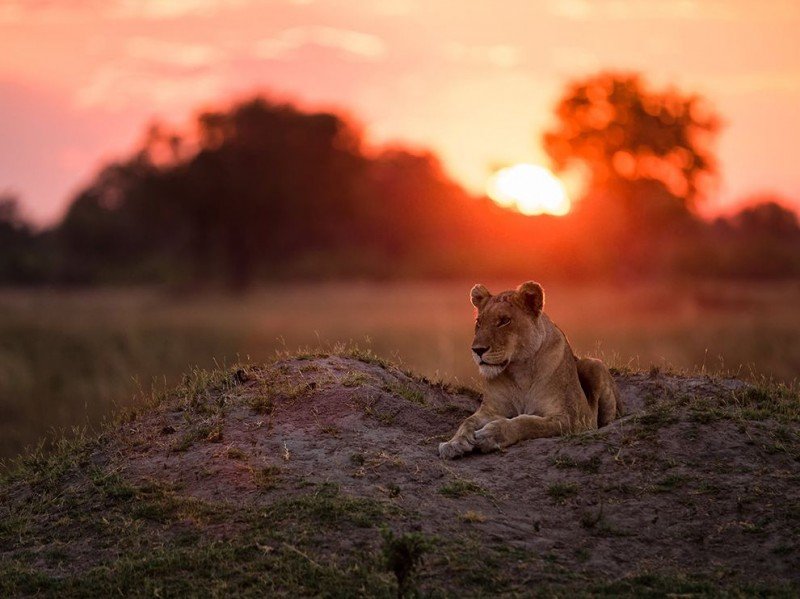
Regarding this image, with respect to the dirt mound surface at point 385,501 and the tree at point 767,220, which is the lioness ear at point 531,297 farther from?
the tree at point 767,220

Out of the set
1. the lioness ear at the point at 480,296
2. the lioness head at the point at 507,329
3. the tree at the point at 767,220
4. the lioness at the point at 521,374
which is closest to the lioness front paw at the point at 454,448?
the lioness at the point at 521,374

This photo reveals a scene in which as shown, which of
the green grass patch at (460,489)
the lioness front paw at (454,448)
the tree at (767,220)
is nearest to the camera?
the green grass patch at (460,489)

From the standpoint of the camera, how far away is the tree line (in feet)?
153

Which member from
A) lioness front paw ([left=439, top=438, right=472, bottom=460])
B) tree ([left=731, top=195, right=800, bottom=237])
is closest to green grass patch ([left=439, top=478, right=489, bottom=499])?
lioness front paw ([left=439, top=438, right=472, bottom=460])

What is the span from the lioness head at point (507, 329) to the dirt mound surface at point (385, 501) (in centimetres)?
69

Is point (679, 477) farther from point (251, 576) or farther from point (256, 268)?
point (256, 268)

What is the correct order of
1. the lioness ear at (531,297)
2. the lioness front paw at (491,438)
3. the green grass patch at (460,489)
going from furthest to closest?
the lioness ear at (531,297), the lioness front paw at (491,438), the green grass patch at (460,489)

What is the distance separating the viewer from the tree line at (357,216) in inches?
1841

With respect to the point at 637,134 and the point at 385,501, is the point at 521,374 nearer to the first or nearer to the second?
the point at 385,501

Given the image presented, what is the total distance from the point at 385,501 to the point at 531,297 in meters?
2.28

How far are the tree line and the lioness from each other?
3820 cm

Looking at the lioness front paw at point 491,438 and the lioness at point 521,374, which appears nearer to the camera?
the lioness front paw at point 491,438

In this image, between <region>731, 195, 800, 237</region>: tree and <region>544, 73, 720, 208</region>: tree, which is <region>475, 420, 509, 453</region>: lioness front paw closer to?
<region>544, 73, 720, 208</region>: tree

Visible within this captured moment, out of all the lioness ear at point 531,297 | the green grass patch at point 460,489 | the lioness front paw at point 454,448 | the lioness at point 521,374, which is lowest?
the green grass patch at point 460,489
